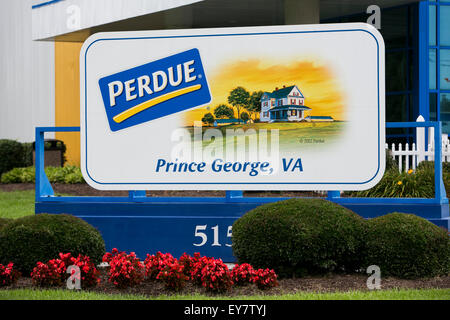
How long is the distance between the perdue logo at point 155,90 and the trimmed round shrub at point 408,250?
2.52 meters

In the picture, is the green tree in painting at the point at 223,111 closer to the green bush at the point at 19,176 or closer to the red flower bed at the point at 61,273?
the red flower bed at the point at 61,273

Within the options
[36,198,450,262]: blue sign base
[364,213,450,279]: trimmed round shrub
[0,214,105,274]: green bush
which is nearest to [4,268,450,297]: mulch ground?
[364,213,450,279]: trimmed round shrub

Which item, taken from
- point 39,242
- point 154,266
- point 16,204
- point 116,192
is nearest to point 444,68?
point 116,192

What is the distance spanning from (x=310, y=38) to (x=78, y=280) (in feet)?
11.8

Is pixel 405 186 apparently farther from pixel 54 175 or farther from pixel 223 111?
pixel 54 175

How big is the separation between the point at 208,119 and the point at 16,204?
362 inches

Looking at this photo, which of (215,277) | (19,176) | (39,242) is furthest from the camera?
(19,176)

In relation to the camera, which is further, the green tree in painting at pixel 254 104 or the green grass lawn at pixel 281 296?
the green tree in painting at pixel 254 104

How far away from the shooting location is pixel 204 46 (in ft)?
25.8

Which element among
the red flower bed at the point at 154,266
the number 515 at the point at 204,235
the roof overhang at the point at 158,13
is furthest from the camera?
the roof overhang at the point at 158,13

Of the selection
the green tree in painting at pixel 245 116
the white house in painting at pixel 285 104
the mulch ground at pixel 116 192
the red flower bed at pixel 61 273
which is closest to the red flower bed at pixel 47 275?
the red flower bed at pixel 61 273

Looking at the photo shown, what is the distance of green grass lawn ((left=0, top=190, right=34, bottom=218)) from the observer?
14117mm

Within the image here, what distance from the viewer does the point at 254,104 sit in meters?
7.82

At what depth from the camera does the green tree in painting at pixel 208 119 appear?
7.90 m
